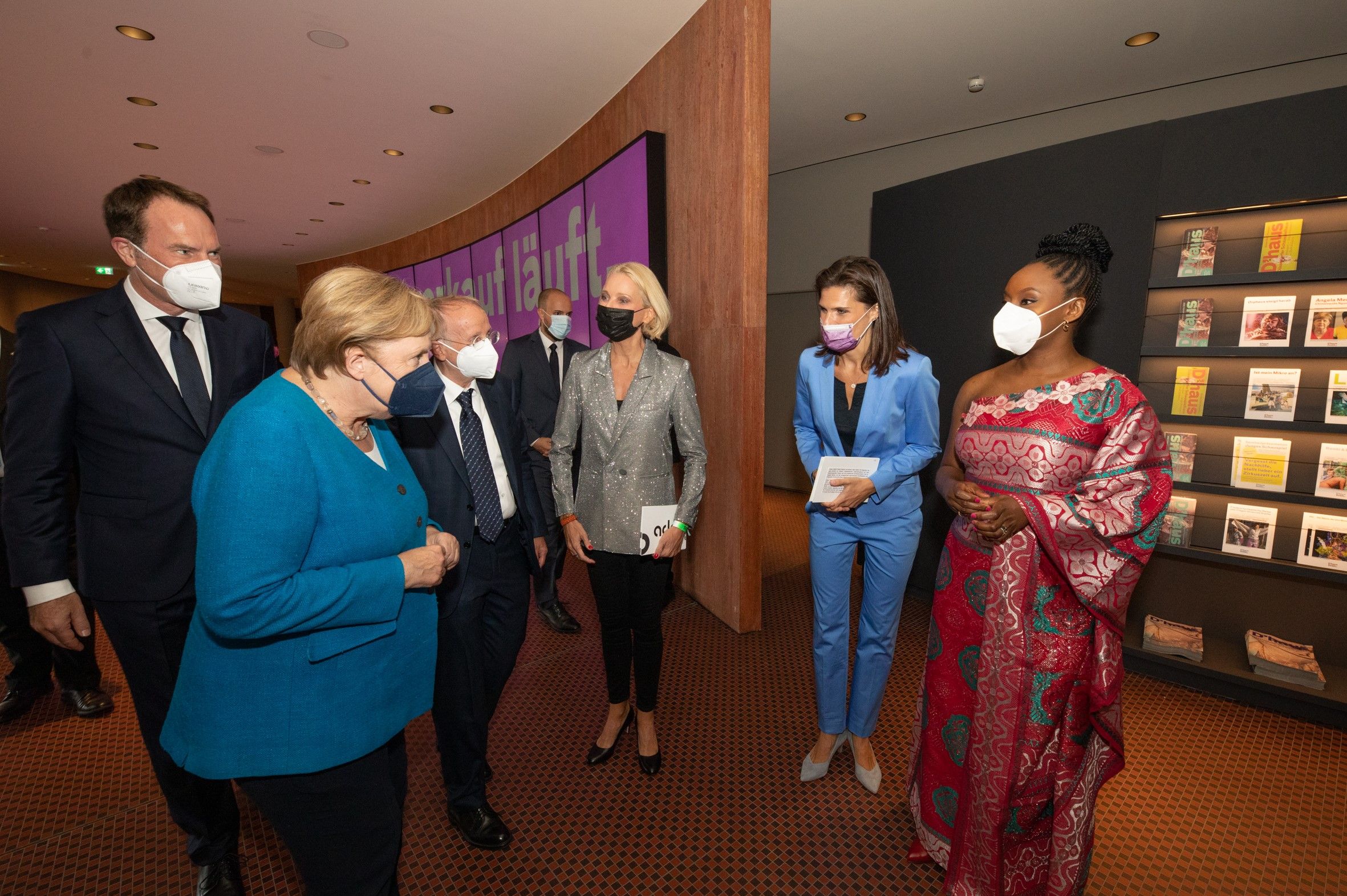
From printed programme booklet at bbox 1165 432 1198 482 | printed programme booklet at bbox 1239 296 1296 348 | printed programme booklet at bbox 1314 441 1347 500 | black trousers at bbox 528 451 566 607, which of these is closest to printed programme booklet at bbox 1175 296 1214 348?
printed programme booklet at bbox 1239 296 1296 348

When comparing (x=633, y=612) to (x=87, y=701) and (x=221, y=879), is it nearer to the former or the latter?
(x=221, y=879)

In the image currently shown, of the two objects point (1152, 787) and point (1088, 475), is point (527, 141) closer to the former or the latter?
point (1088, 475)

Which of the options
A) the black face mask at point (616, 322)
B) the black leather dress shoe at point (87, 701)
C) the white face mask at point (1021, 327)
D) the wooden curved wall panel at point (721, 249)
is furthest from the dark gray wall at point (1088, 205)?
the black leather dress shoe at point (87, 701)

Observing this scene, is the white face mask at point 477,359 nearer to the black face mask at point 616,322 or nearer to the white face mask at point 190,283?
the black face mask at point 616,322

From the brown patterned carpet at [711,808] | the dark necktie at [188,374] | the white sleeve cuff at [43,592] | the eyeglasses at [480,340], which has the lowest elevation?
the brown patterned carpet at [711,808]

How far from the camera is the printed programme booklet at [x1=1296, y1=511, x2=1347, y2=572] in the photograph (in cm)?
261

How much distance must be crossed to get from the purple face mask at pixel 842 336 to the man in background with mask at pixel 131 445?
1826 mm

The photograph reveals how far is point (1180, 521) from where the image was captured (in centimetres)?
293

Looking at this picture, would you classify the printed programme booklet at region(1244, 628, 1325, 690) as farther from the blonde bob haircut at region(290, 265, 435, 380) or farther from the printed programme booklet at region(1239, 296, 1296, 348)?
the blonde bob haircut at region(290, 265, 435, 380)

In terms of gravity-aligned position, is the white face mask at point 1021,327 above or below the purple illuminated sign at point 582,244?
below

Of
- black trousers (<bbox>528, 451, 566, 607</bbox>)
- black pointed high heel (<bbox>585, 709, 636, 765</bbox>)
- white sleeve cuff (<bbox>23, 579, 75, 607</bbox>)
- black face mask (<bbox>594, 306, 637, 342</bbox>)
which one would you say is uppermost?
black face mask (<bbox>594, 306, 637, 342</bbox>)

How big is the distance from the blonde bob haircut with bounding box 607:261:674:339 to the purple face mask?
558 millimetres

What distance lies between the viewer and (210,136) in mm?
5133

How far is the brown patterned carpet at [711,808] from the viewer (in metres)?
1.82
